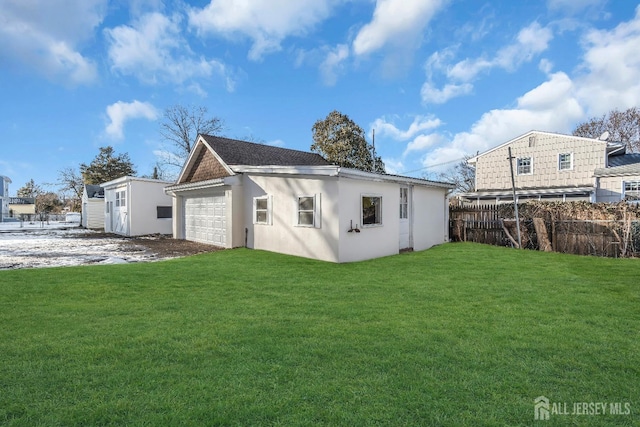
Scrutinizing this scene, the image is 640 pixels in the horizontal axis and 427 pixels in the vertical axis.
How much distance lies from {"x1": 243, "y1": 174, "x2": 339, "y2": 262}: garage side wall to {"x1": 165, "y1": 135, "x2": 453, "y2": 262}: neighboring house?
0.03 m

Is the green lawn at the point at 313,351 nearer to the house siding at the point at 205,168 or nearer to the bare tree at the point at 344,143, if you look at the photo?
the house siding at the point at 205,168

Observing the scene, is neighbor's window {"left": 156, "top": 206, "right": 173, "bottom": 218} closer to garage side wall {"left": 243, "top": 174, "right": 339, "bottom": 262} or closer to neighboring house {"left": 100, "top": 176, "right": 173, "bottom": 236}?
neighboring house {"left": 100, "top": 176, "right": 173, "bottom": 236}

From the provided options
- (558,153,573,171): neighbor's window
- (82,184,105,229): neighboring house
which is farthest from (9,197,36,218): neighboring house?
(558,153,573,171): neighbor's window

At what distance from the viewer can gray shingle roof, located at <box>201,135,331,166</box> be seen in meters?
14.8

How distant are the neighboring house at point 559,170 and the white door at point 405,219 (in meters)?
11.1

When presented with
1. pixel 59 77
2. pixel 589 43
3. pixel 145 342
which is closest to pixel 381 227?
pixel 145 342

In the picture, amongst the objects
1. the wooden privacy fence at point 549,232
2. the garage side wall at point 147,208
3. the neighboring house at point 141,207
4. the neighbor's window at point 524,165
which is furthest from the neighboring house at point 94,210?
the neighbor's window at point 524,165

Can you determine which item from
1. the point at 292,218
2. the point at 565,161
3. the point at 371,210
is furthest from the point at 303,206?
the point at 565,161

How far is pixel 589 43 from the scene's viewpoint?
13.6 metres

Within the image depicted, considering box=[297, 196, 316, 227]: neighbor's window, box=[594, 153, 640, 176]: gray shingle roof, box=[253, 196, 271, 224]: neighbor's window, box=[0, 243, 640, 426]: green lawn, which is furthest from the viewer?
box=[594, 153, 640, 176]: gray shingle roof

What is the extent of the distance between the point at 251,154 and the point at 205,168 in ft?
7.48

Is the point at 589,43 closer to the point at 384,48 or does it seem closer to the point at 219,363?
the point at 384,48

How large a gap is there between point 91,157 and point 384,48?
4507 cm

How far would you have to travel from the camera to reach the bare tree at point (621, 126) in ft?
93.4
